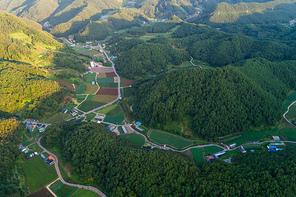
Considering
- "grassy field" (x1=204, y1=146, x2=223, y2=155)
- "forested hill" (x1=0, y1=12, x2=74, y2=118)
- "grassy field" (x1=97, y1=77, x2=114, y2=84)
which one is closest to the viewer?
"grassy field" (x1=204, y1=146, x2=223, y2=155)

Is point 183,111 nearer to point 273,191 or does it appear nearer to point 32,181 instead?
point 273,191

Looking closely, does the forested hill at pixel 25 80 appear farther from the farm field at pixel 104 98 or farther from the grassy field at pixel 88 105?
the farm field at pixel 104 98

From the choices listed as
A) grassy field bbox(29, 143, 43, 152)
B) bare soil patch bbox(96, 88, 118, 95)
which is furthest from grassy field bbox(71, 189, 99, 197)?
bare soil patch bbox(96, 88, 118, 95)

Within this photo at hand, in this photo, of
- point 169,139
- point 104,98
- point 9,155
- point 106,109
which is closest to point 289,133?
point 169,139

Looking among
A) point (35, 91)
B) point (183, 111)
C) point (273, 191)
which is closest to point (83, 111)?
point (35, 91)

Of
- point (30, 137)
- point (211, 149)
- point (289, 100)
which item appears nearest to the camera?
point (211, 149)

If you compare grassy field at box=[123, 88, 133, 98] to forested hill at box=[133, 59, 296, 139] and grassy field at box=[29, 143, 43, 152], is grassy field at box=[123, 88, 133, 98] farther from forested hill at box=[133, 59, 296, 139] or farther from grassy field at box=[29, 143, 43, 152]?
grassy field at box=[29, 143, 43, 152]

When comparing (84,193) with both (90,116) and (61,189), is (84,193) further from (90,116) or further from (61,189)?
(90,116)
